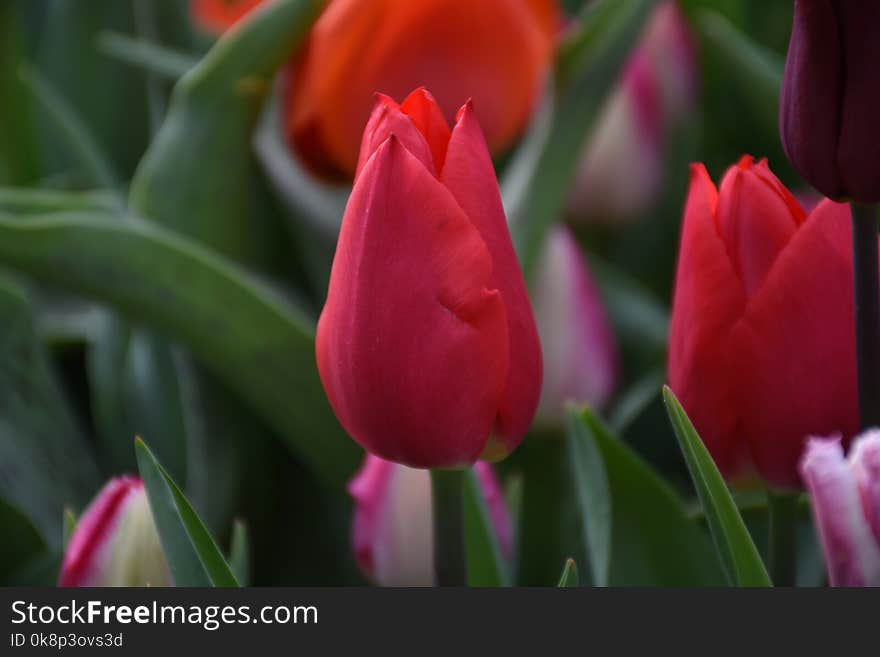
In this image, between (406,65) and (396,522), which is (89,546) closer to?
(396,522)

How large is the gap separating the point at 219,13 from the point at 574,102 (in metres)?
0.17

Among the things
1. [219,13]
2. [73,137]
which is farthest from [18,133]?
[219,13]

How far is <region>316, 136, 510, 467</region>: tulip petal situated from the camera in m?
0.25

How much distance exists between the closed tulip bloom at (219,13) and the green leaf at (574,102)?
0.42ft

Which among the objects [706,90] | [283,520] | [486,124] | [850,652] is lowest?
[850,652]

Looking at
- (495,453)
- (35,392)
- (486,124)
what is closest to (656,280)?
(486,124)

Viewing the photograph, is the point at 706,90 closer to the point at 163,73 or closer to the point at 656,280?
the point at 656,280

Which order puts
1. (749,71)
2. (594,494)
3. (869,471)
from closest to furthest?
(869,471), (594,494), (749,71)

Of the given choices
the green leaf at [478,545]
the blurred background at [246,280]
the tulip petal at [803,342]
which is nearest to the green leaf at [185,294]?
the blurred background at [246,280]

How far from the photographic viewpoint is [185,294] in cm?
44

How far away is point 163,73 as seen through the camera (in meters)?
0.58

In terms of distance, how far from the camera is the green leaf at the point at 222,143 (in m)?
0.46

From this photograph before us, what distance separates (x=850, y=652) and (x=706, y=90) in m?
0.47

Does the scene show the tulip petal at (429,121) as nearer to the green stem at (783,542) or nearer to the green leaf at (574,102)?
the green stem at (783,542)
